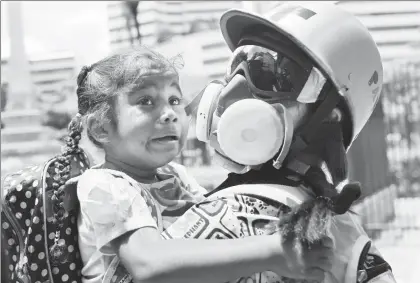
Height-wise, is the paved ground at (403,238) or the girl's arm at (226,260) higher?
the girl's arm at (226,260)

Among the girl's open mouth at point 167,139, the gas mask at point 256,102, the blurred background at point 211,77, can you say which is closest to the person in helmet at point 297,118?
the gas mask at point 256,102

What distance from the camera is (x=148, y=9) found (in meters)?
3.93

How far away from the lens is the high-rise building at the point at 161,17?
3.73m

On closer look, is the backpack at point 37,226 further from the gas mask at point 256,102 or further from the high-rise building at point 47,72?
the high-rise building at point 47,72

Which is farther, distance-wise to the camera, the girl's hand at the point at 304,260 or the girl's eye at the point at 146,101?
the girl's eye at the point at 146,101

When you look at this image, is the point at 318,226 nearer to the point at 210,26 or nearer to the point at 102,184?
the point at 102,184

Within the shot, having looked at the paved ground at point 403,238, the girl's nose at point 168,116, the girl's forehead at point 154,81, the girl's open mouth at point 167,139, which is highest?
the girl's forehead at point 154,81

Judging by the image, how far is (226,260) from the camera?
0.94 m

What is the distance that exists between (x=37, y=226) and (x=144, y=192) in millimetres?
263

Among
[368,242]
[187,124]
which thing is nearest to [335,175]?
[368,242]

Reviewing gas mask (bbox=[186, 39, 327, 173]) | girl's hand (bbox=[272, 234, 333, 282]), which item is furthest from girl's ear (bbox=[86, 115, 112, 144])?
girl's hand (bbox=[272, 234, 333, 282])

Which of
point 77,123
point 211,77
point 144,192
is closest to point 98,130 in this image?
point 77,123

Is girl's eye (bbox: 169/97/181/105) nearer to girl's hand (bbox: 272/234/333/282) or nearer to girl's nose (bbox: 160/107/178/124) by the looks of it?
girl's nose (bbox: 160/107/178/124)

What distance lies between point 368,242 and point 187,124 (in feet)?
1.54
